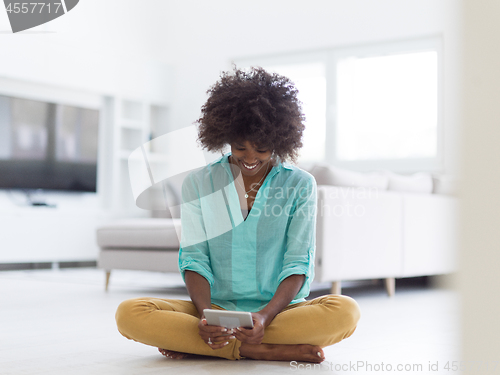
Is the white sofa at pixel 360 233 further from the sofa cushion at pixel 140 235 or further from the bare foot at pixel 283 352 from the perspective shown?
the bare foot at pixel 283 352

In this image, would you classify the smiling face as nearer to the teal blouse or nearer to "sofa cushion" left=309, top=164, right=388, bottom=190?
the teal blouse

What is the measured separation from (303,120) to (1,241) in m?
4.23

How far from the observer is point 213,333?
1.32 metres

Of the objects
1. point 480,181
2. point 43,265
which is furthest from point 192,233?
point 43,265

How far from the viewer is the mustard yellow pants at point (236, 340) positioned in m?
1.42

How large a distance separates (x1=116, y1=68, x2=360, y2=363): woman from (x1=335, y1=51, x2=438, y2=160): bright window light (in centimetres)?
430

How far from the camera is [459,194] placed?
10.3 inches

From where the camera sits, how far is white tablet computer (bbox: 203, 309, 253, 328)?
1.26 metres

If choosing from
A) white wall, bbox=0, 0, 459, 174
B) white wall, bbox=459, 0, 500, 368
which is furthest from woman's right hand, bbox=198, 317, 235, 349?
white wall, bbox=0, 0, 459, 174

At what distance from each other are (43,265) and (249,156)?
458 centimetres

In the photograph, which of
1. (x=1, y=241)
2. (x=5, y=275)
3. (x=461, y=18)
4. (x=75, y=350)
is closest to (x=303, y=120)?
(x=75, y=350)

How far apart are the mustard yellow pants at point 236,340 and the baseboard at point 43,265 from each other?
13.8 feet

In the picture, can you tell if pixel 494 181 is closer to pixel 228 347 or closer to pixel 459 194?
pixel 459 194

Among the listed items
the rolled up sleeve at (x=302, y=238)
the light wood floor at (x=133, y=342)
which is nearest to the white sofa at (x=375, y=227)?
the light wood floor at (x=133, y=342)
